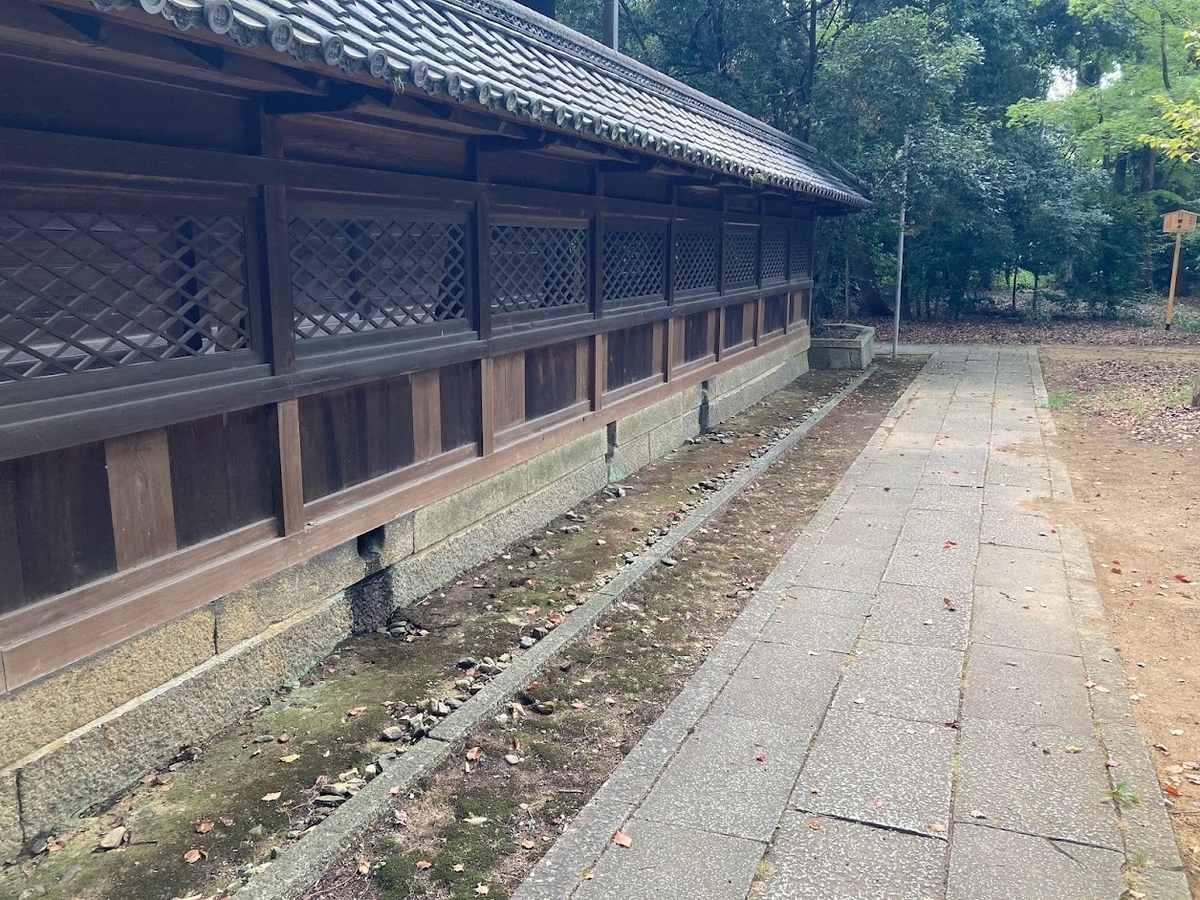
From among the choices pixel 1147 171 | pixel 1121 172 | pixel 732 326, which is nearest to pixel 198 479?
pixel 732 326

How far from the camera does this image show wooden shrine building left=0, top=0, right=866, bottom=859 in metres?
3.55

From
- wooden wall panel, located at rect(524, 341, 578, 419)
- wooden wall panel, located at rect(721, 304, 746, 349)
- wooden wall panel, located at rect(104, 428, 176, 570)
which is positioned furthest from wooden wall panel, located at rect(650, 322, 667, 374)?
wooden wall panel, located at rect(104, 428, 176, 570)

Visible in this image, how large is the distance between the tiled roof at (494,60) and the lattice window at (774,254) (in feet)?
11.6

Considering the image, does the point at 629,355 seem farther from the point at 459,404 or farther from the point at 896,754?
the point at 896,754

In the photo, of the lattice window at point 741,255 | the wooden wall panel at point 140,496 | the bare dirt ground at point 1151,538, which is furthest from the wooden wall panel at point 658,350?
the wooden wall panel at point 140,496

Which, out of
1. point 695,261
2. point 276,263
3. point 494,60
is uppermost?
point 494,60

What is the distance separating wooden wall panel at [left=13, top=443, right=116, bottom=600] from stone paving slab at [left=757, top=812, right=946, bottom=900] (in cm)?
314

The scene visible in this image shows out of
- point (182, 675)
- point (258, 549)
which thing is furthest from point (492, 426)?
point (182, 675)

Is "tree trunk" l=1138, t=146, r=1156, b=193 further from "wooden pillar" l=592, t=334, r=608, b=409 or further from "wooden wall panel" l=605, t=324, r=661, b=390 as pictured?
"wooden pillar" l=592, t=334, r=608, b=409

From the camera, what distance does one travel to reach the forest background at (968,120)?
61.2ft

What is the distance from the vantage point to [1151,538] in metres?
7.74

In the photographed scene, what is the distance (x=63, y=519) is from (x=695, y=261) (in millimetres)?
8949

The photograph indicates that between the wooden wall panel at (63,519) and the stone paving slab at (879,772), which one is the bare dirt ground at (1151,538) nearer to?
the stone paving slab at (879,772)

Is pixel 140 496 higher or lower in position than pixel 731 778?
higher
